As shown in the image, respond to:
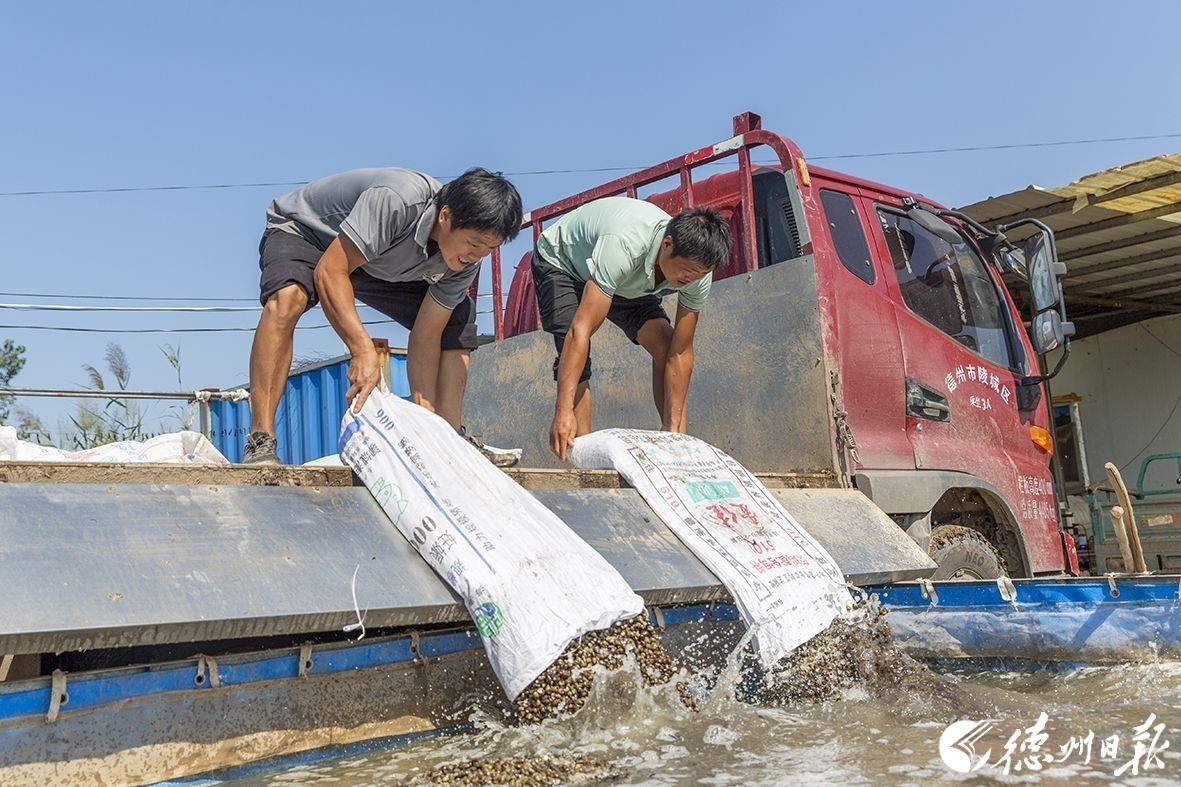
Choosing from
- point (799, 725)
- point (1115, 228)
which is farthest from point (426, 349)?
point (1115, 228)

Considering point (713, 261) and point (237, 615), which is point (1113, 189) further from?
point (237, 615)

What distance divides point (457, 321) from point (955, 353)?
81.1 inches

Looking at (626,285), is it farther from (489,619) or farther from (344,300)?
(489,619)

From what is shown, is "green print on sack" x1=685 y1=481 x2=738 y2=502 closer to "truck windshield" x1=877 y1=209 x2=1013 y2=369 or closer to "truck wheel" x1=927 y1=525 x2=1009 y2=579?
"truck wheel" x1=927 y1=525 x2=1009 y2=579

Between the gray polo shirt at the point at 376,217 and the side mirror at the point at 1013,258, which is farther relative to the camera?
the side mirror at the point at 1013,258

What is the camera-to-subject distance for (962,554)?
381 centimetres

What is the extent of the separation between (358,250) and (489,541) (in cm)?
112

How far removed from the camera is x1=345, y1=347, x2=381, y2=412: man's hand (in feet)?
8.43

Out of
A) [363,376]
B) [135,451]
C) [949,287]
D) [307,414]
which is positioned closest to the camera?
[363,376]

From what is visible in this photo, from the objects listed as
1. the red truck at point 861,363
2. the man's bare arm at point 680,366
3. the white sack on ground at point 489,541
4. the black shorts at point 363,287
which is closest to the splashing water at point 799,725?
the white sack on ground at point 489,541

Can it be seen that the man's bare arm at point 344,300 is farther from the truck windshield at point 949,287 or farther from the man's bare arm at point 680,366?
the truck windshield at point 949,287

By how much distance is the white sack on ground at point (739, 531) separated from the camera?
243 centimetres

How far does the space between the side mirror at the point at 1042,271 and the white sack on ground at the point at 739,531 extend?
1.91 meters

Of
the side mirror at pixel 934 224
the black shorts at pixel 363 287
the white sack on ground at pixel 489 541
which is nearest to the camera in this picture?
the white sack on ground at pixel 489 541
